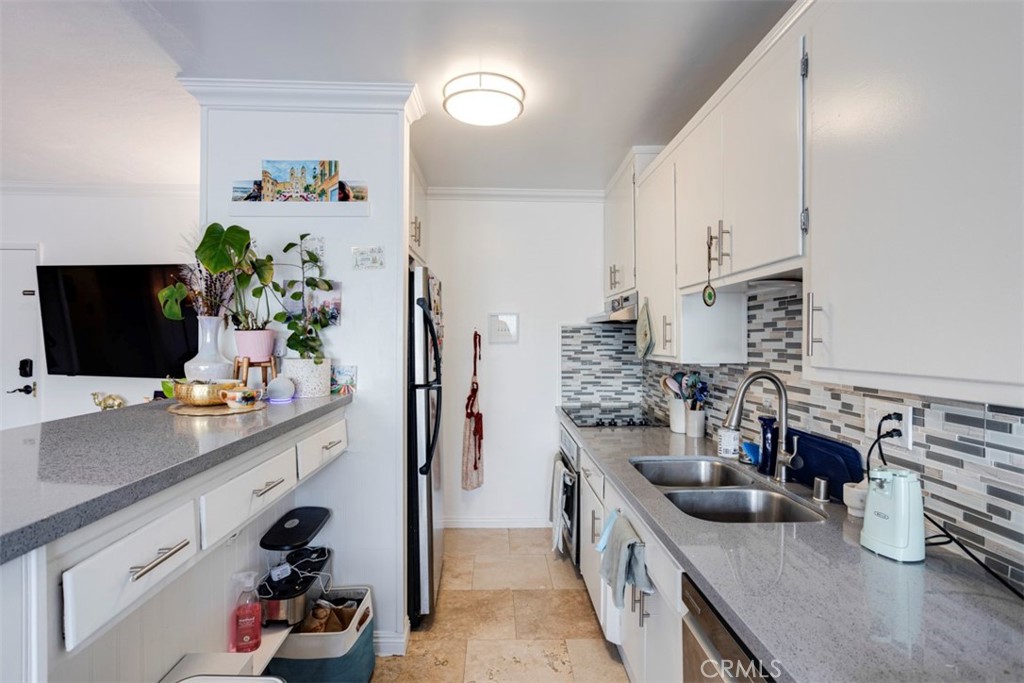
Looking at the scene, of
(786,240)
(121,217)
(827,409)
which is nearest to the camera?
(786,240)

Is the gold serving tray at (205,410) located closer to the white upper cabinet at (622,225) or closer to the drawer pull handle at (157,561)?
the drawer pull handle at (157,561)

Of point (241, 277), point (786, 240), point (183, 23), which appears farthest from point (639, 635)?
point (183, 23)

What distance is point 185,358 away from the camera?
9.04 ft

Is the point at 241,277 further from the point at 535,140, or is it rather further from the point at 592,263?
the point at 592,263

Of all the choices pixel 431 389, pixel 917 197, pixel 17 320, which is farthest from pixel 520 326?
pixel 17 320

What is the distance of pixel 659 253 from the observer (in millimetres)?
2076

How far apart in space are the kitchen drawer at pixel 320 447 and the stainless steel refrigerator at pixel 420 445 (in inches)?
13.0

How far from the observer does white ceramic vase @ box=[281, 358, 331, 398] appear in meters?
1.80

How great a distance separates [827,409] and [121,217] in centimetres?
432

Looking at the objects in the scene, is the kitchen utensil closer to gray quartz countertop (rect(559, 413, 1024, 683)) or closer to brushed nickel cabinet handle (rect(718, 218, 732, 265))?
gray quartz countertop (rect(559, 413, 1024, 683))

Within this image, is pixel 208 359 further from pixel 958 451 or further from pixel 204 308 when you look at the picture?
pixel 958 451

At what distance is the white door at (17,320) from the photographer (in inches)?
118

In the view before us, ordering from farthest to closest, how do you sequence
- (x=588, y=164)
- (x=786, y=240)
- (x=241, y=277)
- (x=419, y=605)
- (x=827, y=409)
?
(x=588, y=164), (x=419, y=605), (x=241, y=277), (x=827, y=409), (x=786, y=240)

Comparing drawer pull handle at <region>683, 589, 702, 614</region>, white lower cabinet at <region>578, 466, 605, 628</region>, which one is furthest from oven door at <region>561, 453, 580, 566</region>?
drawer pull handle at <region>683, 589, 702, 614</region>
